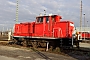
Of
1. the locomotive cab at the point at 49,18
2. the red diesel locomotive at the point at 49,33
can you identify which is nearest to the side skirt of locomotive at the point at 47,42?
the red diesel locomotive at the point at 49,33

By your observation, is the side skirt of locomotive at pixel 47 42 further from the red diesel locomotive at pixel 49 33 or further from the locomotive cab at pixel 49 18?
the locomotive cab at pixel 49 18

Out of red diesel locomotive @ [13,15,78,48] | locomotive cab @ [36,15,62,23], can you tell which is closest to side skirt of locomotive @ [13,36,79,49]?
red diesel locomotive @ [13,15,78,48]

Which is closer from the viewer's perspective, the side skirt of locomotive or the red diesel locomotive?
the side skirt of locomotive

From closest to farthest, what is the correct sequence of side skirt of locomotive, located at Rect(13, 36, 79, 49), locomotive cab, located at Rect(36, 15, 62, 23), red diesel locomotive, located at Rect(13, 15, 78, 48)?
side skirt of locomotive, located at Rect(13, 36, 79, 49), red diesel locomotive, located at Rect(13, 15, 78, 48), locomotive cab, located at Rect(36, 15, 62, 23)

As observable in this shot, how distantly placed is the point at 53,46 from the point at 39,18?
11.7 ft

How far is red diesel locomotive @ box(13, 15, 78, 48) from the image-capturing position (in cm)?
1695

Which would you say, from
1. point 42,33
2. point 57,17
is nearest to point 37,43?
point 42,33

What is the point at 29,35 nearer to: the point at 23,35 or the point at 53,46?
the point at 23,35

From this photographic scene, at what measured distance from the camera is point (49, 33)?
57.8 ft

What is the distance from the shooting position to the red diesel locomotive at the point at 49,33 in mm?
16953

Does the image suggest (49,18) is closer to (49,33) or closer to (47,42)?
(49,33)

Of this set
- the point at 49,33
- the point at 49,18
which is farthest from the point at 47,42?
the point at 49,18

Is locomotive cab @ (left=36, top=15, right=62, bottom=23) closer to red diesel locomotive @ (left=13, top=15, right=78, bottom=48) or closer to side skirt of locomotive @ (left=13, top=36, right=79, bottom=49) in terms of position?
red diesel locomotive @ (left=13, top=15, right=78, bottom=48)

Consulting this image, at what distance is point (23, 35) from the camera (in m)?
20.2
